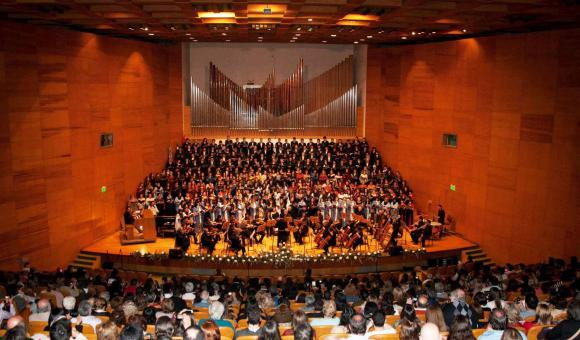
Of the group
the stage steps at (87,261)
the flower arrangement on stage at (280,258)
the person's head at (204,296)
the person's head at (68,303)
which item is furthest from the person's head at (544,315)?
the stage steps at (87,261)

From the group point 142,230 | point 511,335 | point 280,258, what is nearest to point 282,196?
point 280,258

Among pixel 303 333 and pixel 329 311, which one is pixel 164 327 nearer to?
pixel 303 333

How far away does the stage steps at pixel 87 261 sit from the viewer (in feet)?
48.9

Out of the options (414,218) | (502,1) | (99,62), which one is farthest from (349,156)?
(502,1)

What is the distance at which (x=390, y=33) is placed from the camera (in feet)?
54.3

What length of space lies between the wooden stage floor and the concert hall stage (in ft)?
0.09

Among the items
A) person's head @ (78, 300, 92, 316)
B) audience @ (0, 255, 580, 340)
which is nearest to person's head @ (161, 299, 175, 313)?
audience @ (0, 255, 580, 340)

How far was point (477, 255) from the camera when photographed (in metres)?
15.9

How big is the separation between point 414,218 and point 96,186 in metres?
10.0

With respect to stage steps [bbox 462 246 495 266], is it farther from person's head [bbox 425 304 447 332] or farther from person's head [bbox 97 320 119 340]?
person's head [bbox 97 320 119 340]

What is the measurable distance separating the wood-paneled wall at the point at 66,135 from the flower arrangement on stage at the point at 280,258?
2.44 metres

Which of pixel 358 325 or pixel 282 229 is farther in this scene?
pixel 282 229

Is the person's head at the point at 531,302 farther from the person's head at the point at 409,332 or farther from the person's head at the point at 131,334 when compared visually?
the person's head at the point at 131,334

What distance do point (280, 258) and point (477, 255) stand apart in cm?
585
